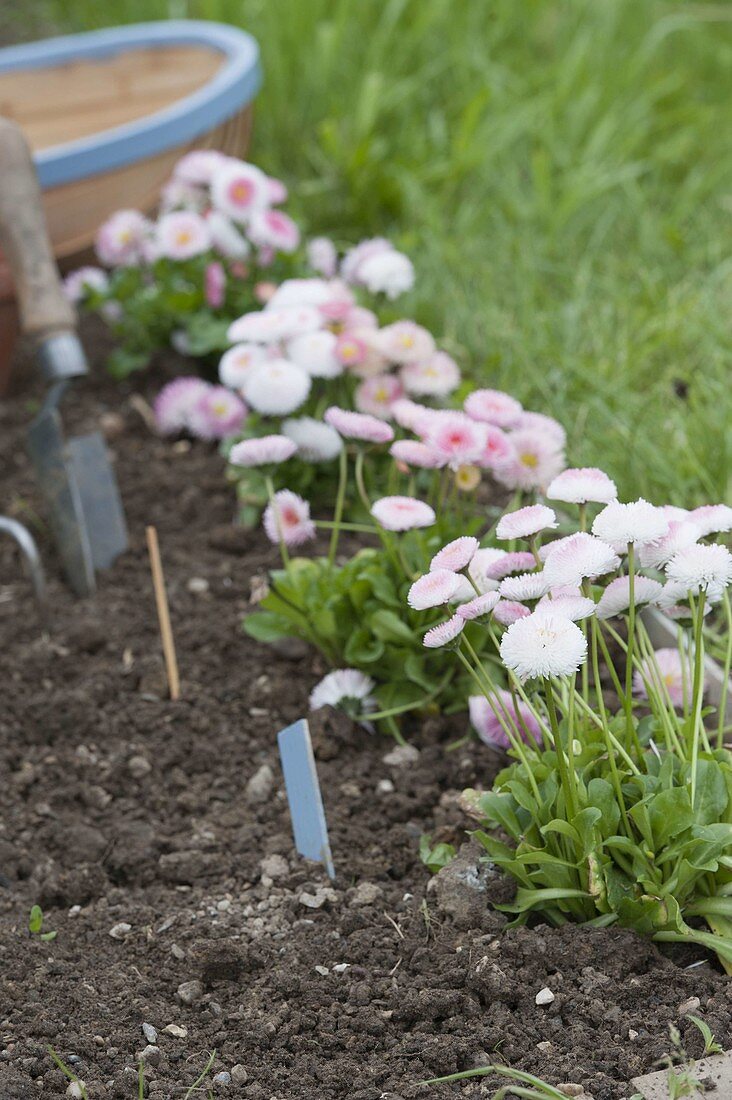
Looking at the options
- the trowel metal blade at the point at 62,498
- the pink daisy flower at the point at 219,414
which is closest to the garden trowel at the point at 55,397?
the trowel metal blade at the point at 62,498

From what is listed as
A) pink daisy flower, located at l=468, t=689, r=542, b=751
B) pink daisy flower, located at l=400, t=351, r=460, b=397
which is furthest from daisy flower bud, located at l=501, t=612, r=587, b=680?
pink daisy flower, located at l=400, t=351, r=460, b=397

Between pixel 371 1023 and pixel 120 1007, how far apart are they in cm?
25

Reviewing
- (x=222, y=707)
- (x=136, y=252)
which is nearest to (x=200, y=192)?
(x=136, y=252)

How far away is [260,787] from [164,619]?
38 centimetres

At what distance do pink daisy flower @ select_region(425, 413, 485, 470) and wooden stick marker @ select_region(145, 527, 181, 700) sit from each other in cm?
52

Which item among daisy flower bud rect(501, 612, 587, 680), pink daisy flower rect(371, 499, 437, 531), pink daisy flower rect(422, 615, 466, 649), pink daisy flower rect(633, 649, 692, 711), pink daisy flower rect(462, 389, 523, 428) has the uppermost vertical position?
daisy flower bud rect(501, 612, 587, 680)

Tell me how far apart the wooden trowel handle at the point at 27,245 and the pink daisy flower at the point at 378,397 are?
0.50 m

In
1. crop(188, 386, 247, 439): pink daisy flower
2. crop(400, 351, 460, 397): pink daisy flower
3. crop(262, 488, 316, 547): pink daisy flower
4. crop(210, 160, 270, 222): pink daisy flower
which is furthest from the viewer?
crop(210, 160, 270, 222): pink daisy flower

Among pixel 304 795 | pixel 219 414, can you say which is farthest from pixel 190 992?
pixel 219 414

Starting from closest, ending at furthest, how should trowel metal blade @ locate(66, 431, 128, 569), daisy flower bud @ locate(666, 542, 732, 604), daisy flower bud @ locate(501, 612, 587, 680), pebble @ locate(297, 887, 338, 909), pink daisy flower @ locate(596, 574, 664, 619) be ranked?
daisy flower bud @ locate(501, 612, 587, 680)
daisy flower bud @ locate(666, 542, 732, 604)
pink daisy flower @ locate(596, 574, 664, 619)
pebble @ locate(297, 887, 338, 909)
trowel metal blade @ locate(66, 431, 128, 569)

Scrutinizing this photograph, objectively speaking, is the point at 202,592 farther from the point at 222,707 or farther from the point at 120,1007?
Answer: the point at 120,1007

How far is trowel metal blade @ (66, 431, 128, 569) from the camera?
2.15 meters

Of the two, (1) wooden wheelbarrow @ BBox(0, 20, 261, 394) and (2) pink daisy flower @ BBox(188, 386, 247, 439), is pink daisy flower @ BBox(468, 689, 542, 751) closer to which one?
(2) pink daisy flower @ BBox(188, 386, 247, 439)

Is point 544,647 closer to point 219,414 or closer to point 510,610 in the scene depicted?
point 510,610
